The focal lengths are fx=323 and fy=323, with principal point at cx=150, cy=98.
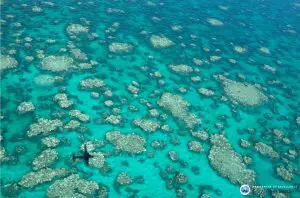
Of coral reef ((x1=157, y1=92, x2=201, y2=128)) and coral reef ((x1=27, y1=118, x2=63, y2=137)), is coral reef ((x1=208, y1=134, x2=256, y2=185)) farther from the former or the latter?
coral reef ((x1=27, y1=118, x2=63, y2=137))

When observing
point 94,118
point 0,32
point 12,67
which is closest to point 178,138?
point 94,118

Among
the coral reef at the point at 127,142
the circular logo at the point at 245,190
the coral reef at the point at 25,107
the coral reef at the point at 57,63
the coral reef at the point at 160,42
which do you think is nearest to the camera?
the circular logo at the point at 245,190

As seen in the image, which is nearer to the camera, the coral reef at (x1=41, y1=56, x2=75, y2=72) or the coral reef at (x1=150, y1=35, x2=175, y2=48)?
the coral reef at (x1=41, y1=56, x2=75, y2=72)

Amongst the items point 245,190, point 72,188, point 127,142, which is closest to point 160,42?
point 127,142

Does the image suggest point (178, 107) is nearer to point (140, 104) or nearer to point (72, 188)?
point (140, 104)

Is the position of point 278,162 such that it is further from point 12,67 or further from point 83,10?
point 83,10

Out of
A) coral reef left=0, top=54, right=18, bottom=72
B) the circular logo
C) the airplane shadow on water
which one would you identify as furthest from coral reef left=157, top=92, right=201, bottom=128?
coral reef left=0, top=54, right=18, bottom=72

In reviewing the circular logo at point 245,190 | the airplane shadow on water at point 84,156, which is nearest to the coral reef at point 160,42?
the airplane shadow on water at point 84,156

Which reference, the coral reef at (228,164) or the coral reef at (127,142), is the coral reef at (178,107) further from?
the coral reef at (127,142)

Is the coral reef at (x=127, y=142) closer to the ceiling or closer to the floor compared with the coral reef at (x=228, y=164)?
closer to the ceiling
